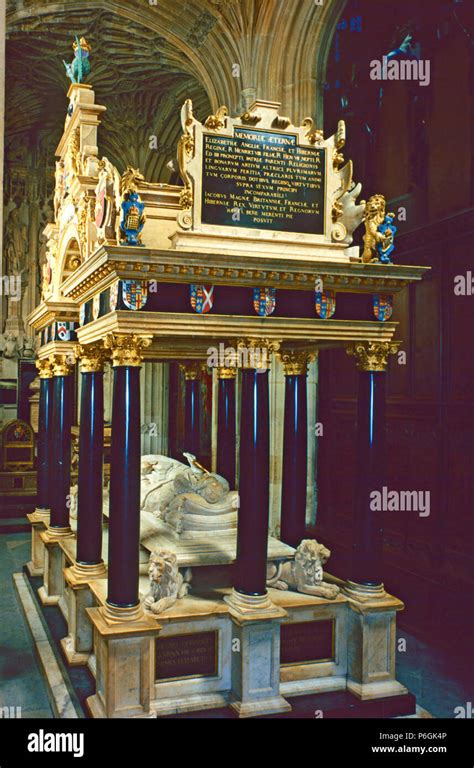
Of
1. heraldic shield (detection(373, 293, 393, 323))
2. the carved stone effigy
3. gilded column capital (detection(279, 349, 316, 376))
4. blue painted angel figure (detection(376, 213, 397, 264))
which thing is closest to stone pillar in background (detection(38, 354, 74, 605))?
the carved stone effigy

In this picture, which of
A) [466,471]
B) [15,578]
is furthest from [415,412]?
[15,578]

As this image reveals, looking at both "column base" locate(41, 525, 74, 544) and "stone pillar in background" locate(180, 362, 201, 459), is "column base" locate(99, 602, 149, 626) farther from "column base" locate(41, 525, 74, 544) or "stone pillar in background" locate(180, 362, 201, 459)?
"stone pillar in background" locate(180, 362, 201, 459)

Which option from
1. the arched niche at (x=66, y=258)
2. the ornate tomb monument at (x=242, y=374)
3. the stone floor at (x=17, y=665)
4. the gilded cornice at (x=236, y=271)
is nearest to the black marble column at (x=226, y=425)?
the ornate tomb monument at (x=242, y=374)

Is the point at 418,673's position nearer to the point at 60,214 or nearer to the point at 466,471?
the point at 466,471

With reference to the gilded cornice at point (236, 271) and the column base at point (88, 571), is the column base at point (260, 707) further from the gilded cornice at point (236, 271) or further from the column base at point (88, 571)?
the gilded cornice at point (236, 271)

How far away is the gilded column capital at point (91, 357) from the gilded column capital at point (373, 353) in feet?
9.12

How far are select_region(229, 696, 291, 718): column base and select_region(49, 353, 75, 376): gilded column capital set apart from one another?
4978 mm

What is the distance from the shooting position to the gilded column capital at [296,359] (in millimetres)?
7922

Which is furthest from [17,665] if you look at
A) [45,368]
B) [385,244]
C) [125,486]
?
[385,244]

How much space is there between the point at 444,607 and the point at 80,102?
24.6ft

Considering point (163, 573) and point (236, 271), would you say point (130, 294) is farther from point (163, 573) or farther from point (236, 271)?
point (163, 573)

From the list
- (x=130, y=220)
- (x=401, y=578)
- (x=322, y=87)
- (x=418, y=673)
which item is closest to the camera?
(x=130, y=220)

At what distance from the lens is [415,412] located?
9320mm

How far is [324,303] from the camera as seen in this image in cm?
627
